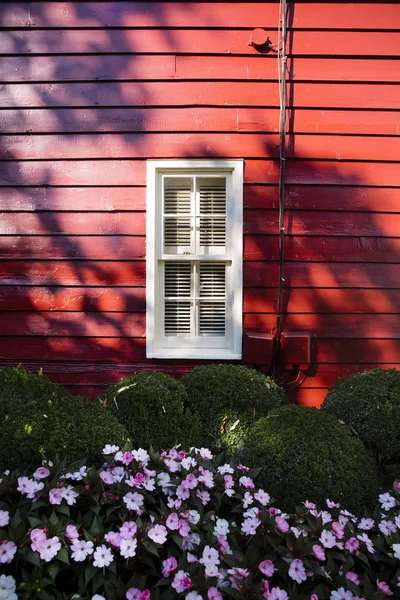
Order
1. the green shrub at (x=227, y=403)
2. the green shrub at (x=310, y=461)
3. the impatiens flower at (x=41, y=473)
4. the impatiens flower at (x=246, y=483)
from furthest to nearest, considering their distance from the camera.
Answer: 1. the green shrub at (x=227, y=403)
2. the green shrub at (x=310, y=461)
3. the impatiens flower at (x=246, y=483)
4. the impatiens flower at (x=41, y=473)

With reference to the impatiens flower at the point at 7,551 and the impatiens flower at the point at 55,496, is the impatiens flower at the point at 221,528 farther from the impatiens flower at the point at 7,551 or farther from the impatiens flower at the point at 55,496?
the impatiens flower at the point at 7,551

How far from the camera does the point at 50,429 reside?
85.3 inches

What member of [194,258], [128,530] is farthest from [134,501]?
[194,258]

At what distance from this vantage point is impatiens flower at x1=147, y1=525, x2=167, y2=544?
1635 millimetres

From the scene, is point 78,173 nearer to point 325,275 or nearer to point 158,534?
point 325,275

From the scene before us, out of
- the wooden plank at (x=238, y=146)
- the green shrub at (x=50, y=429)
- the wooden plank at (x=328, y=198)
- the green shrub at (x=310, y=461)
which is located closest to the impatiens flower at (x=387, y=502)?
the green shrub at (x=310, y=461)

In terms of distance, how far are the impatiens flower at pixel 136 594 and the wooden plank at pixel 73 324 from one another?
7.39ft

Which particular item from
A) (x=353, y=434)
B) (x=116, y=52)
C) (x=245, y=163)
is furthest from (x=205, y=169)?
(x=353, y=434)

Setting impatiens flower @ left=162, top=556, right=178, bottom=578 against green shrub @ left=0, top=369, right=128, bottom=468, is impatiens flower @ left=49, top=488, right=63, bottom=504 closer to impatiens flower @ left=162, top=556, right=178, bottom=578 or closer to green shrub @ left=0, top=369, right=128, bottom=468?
green shrub @ left=0, top=369, right=128, bottom=468

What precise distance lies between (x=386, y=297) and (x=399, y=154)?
3.79 ft

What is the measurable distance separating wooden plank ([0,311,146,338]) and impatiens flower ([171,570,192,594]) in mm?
2222

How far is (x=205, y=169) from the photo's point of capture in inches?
142

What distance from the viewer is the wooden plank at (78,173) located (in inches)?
142

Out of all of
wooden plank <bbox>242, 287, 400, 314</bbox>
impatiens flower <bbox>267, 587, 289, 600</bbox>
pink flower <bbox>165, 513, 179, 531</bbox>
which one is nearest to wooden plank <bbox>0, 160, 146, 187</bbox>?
wooden plank <bbox>242, 287, 400, 314</bbox>
